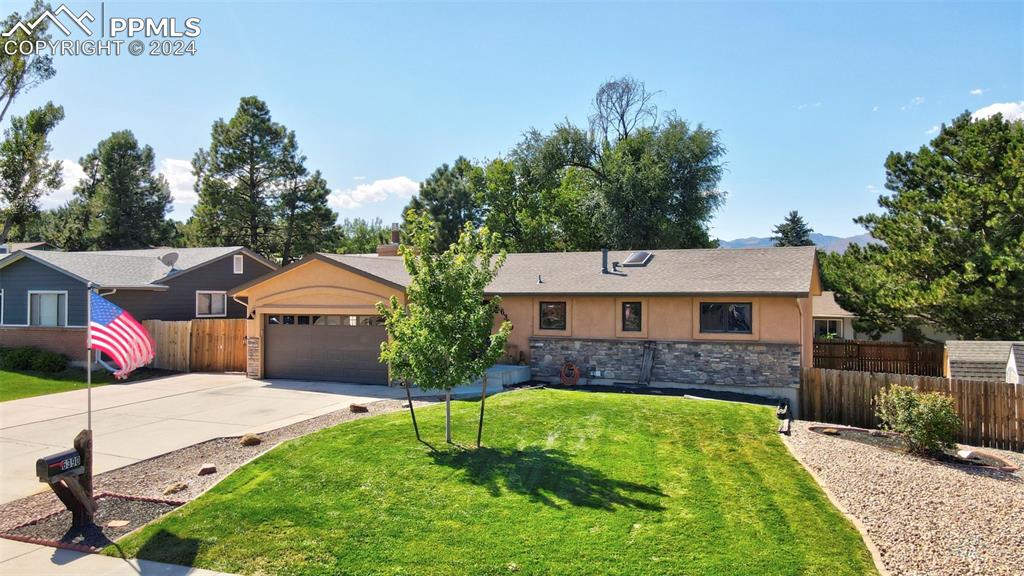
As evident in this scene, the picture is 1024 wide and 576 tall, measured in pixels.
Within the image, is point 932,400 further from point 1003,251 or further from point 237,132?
point 237,132

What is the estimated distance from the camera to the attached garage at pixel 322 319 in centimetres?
1888

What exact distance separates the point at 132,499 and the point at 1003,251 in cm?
2257

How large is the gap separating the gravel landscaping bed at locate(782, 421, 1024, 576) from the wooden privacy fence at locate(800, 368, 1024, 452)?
100cm

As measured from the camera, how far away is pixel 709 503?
26.5 feet

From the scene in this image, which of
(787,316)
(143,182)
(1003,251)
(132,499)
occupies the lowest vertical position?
(132,499)

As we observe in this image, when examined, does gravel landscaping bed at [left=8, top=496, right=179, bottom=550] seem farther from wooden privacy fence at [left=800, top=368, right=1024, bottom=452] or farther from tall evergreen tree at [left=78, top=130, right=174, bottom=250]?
tall evergreen tree at [left=78, top=130, right=174, bottom=250]

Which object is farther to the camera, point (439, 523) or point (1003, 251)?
point (1003, 251)

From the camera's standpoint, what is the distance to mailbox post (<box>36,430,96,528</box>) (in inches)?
291

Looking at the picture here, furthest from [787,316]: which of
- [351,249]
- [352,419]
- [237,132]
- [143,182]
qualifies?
[351,249]

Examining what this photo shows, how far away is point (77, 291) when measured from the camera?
874 inches

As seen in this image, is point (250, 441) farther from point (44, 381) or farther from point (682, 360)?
point (44, 381)

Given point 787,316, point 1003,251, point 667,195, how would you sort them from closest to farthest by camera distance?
point 787,316
point 1003,251
point 667,195

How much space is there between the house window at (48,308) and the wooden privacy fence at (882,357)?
28.1m

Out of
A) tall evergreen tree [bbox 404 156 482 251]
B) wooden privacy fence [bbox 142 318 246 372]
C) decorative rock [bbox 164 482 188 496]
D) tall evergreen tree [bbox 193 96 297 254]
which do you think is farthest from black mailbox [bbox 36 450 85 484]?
tall evergreen tree [bbox 404 156 482 251]
